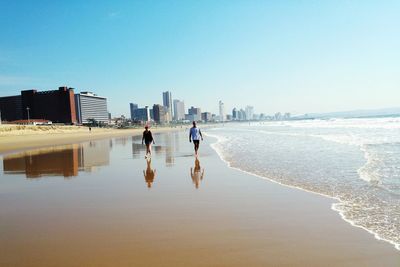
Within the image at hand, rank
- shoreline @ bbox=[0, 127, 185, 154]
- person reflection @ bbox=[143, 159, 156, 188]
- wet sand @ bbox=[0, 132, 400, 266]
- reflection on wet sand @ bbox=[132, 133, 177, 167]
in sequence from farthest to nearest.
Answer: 1. shoreline @ bbox=[0, 127, 185, 154]
2. reflection on wet sand @ bbox=[132, 133, 177, 167]
3. person reflection @ bbox=[143, 159, 156, 188]
4. wet sand @ bbox=[0, 132, 400, 266]

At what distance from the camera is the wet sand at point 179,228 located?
3926 mm

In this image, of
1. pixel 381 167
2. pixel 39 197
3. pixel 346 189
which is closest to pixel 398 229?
pixel 346 189

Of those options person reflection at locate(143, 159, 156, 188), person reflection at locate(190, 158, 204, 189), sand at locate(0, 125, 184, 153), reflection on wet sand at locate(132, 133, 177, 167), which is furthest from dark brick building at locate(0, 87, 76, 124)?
person reflection at locate(190, 158, 204, 189)

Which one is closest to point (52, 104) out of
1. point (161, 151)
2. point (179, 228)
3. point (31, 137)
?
point (31, 137)

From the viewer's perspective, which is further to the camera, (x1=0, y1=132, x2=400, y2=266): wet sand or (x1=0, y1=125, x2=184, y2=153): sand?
(x1=0, y1=125, x2=184, y2=153): sand

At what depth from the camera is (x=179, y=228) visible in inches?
198

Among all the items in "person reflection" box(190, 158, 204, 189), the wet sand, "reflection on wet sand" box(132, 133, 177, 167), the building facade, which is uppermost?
the building facade

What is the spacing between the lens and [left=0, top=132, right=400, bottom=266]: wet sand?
393cm

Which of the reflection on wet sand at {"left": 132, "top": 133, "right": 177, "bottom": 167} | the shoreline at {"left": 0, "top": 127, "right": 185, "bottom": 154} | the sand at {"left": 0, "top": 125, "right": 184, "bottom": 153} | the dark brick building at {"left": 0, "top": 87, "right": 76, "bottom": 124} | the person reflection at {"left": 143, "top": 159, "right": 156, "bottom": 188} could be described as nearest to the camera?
the person reflection at {"left": 143, "top": 159, "right": 156, "bottom": 188}

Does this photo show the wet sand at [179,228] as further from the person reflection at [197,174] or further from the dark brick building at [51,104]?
the dark brick building at [51,104]

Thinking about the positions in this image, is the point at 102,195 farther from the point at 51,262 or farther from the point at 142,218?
the point at 51,262

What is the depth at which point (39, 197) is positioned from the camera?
760 cm

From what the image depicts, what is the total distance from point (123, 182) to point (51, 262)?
551cm

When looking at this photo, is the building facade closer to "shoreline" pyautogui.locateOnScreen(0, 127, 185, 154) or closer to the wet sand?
"shoreline" pyautogui.locateOnScreen(0, 127, 185, 154)
